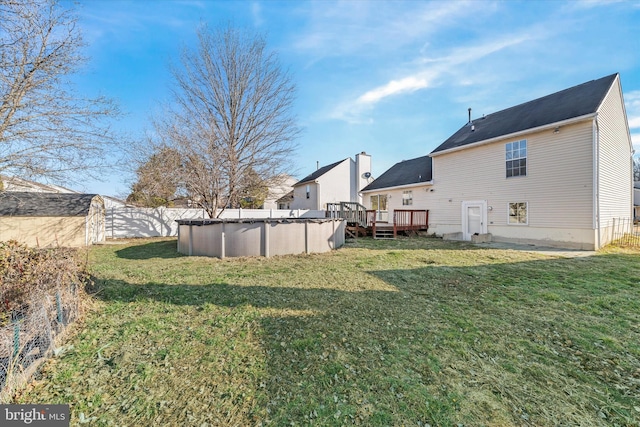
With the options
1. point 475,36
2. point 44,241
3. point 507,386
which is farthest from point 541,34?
point 44,241

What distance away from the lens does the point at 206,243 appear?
8367 millimetres

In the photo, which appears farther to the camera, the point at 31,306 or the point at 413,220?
the point at 413,220

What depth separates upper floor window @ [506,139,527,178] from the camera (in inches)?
439

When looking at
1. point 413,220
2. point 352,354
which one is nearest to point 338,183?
point 413,220

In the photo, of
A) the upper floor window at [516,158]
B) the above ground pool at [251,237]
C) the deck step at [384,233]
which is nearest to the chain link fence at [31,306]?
the above ground pool at [251,237]

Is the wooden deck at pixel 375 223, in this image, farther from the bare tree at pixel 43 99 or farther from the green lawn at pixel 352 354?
the bare tree at pixel 43 99

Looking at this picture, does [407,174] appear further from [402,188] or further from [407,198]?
[407,198]

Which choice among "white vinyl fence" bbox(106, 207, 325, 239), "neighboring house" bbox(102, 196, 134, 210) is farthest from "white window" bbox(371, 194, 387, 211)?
"neighboring house" bbox(102, 196, 134, 210)

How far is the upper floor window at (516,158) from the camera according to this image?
11.2 meters

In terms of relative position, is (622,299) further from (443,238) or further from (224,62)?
(224,62)

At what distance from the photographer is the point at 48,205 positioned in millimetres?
12070

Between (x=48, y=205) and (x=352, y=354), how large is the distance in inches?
634

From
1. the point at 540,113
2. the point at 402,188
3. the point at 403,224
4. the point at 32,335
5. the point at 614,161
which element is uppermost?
the point at 540,113

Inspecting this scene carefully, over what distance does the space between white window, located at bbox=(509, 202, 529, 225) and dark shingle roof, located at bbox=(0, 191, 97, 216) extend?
19503 millimetres
